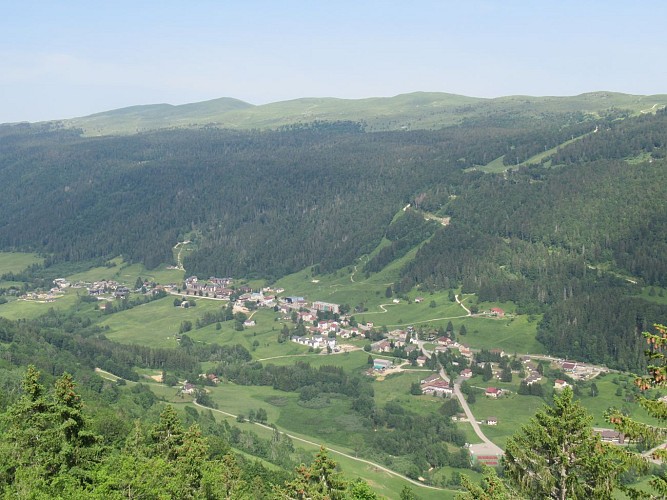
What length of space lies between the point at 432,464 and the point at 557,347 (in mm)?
58295

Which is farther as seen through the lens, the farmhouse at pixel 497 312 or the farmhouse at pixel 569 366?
the farmhouse at pixel 497 312

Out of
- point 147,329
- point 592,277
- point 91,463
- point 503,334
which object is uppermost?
point 91,463

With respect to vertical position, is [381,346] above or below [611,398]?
below

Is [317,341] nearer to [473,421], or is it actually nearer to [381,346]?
[381,346]

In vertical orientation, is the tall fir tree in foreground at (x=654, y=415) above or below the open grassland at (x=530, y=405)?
above

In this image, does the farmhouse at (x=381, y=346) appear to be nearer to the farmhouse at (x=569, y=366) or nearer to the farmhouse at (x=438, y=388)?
the farmhouse at (x=438, y=388)

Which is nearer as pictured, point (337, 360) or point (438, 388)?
point (438, 388)

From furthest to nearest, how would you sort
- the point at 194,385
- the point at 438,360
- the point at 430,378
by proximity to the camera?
1. the point at 438,360
2. the point at 194,385
3. the point at 430,378

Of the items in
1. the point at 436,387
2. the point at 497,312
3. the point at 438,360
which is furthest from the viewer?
the point at 497,312

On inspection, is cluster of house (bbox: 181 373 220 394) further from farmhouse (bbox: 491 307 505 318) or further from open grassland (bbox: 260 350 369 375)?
farmhouse (bbox: 491 307 505 318)

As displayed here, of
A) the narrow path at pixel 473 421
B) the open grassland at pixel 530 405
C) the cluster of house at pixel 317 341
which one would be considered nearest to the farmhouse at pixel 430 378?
the narrow path at pixel 473 421

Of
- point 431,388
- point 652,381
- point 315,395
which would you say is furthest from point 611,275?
point 652,381

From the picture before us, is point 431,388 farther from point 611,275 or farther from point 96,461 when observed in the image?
point 96,461

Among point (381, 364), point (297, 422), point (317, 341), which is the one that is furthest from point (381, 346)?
point (297, 422)
